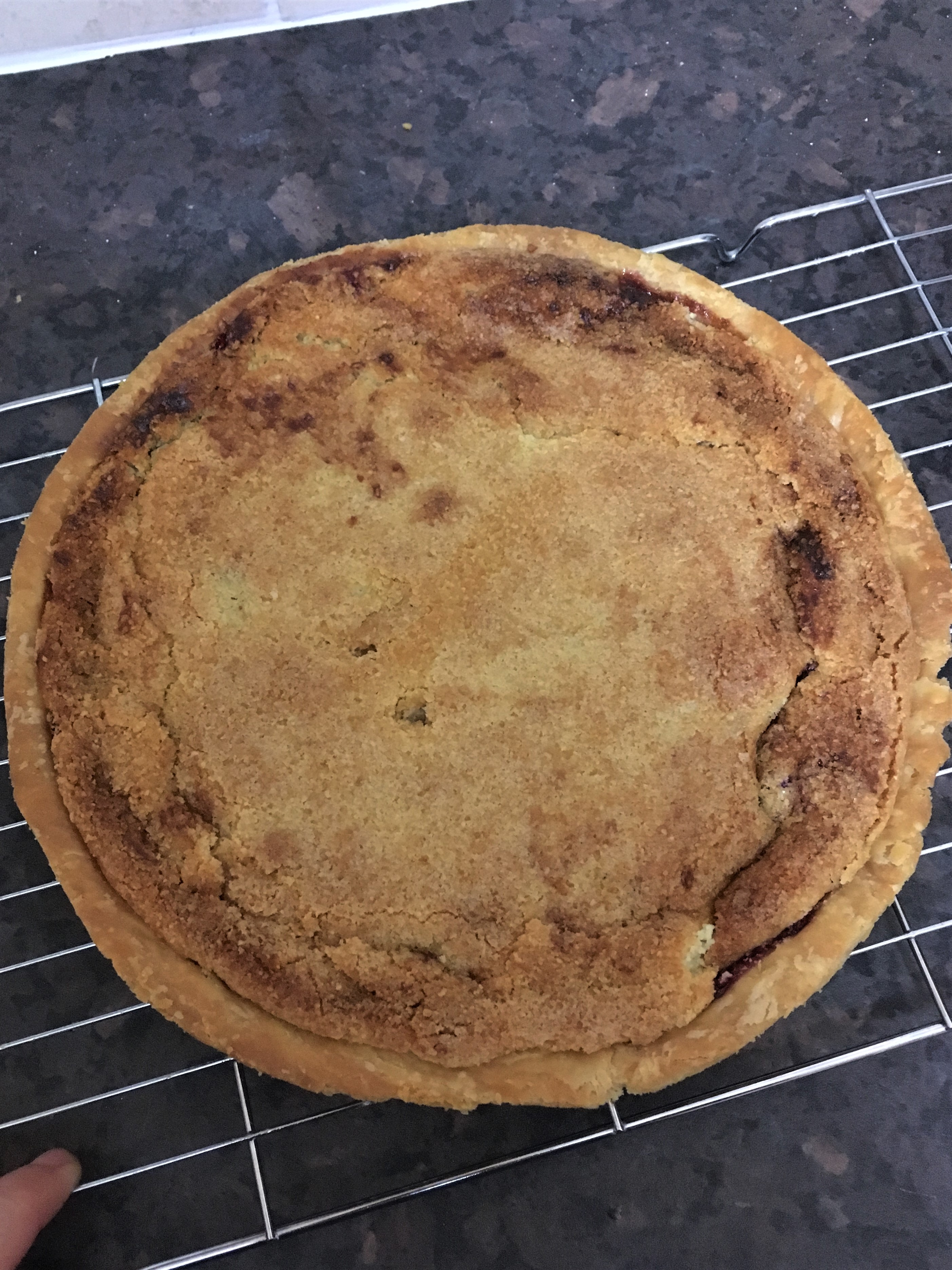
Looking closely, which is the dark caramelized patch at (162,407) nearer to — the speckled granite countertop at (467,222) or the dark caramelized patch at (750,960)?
the speckled granite countertop at (467,222)

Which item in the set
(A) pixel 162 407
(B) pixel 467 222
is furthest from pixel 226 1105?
(B) pixel 467 222

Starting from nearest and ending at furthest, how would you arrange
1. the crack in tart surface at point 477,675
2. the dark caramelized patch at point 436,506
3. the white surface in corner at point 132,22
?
the crack in tart surface at point 477,675, the dark caramelized patch at point 436,506, the white surface in corner at point 132,22

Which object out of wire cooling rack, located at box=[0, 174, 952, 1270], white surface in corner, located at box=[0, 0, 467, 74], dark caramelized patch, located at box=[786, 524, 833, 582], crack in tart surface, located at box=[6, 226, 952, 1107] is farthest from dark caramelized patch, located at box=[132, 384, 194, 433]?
white surface in corner, located at box=[0, 0, 467, 74]

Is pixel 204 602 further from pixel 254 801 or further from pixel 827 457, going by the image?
pixel 827 457

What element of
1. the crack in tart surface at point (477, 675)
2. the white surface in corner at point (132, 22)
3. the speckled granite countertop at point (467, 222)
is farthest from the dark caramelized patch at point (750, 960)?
the white surface in corner at point (132, 22)

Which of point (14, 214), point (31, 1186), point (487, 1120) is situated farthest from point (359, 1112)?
point (14, 214)

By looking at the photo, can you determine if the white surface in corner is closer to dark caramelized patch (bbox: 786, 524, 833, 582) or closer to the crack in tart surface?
the crack in tart surface
